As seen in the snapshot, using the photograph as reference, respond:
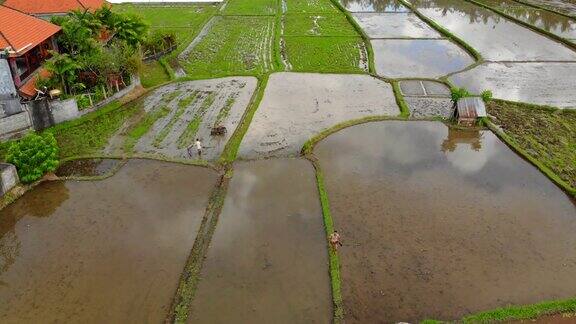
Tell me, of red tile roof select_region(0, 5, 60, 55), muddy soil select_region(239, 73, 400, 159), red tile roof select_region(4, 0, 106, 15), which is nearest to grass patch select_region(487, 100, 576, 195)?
muddy soil select_region(239, 73, 400, 159)

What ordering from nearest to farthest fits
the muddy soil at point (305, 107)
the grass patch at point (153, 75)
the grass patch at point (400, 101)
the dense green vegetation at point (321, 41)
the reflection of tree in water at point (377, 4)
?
the muddy soil at point (305, 107) < the grass patch at point (400, 101) < the grass patch at point (153, 75) < the dense green vegetation at point (321, 41) < the reflection of tree in water at point (377, 4)

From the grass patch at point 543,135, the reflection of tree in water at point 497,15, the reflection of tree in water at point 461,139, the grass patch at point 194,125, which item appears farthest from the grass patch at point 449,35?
the grass patch at point 194,125

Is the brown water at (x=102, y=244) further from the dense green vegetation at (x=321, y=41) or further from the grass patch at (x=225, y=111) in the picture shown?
the dense green vegetation at (x=321, y=41)

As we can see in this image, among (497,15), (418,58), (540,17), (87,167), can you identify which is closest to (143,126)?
(87,167)

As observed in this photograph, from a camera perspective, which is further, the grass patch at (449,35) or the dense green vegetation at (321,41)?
the grass patch at (449,35)

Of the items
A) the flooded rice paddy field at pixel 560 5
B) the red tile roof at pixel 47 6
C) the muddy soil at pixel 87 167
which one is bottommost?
the muddy soil at pixel 87 167

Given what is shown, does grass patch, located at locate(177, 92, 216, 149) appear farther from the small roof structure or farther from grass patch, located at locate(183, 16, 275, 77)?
the small roof structure

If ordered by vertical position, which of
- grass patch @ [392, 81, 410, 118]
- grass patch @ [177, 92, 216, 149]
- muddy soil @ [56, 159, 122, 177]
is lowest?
muddy soil @ [56, 159, 122, 177]
